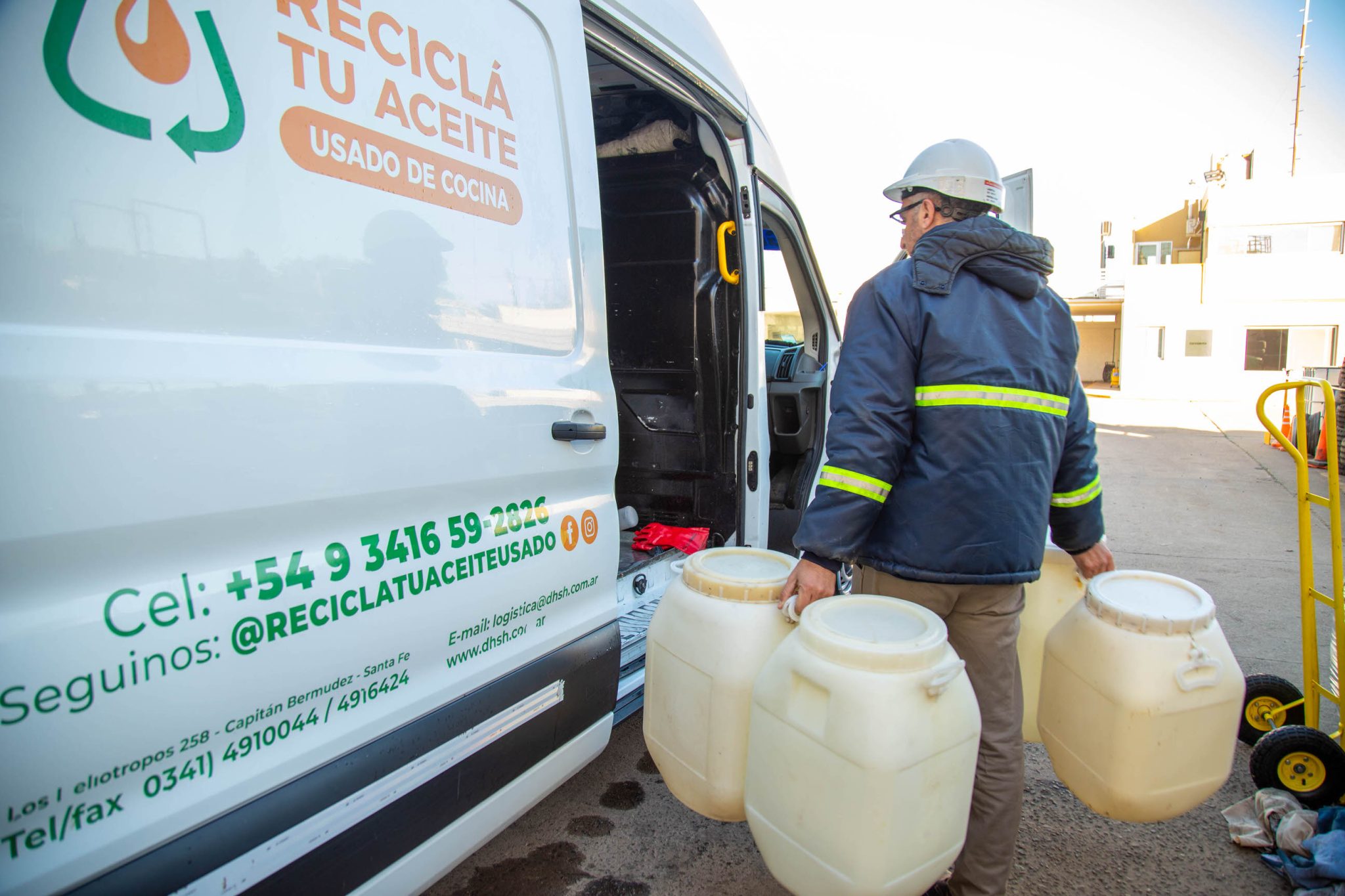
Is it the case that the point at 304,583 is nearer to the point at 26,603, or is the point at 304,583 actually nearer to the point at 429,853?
the point at 26,603

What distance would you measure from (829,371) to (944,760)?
9.04ft

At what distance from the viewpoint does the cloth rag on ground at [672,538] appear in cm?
309

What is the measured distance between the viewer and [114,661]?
3.40 feet

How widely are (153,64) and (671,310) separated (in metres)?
2.23

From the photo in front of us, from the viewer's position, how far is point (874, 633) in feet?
4.88

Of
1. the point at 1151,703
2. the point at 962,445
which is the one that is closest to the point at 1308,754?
the point at 1151,703

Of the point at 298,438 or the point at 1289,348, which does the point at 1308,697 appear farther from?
the point at 1289,348

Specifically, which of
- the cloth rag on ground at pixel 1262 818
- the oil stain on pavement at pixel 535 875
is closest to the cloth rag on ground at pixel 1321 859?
the cloth rag on ground at pixel 1262 818

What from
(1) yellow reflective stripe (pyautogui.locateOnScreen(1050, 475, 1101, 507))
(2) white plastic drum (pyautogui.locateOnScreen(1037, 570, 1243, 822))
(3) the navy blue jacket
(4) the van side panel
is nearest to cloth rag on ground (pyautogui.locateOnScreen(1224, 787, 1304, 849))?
(2) white plastic drum (pyautogui.locateOnScreen(1037, 570, 1243, 822))

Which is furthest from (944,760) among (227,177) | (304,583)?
(227,177)

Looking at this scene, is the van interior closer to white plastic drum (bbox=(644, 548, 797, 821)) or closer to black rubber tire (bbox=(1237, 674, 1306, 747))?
white plastic drum (bbox=(644, 548, 797, 821))

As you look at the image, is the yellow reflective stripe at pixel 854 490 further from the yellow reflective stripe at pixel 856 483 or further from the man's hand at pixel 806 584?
the man's hand at pixel 806 584

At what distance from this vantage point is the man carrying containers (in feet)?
5.77

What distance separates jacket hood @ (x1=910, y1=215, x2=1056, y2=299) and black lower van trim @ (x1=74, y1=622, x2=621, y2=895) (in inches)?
47.9
